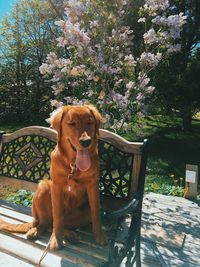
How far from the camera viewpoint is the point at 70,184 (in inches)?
106

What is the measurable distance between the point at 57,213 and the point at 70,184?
258 millimetres

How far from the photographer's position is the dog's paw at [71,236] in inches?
109

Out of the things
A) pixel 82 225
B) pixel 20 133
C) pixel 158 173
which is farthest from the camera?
pixel 158 173

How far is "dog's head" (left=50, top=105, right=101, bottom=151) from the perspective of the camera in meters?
2.41

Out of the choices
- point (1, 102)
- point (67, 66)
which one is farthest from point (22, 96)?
point (67, 66)

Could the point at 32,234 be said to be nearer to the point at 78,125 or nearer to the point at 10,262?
the point at 10,262

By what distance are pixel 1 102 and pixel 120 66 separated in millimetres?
12006

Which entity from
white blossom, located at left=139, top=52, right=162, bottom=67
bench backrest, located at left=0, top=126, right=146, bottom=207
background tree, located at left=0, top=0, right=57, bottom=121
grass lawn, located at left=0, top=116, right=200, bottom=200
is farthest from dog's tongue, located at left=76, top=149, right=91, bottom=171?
background tree, located at left=0, top=0, right=57, bottom=121

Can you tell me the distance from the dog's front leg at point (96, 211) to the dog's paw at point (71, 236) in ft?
0.54

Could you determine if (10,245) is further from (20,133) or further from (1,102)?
(1,102)

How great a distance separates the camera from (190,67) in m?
11.0

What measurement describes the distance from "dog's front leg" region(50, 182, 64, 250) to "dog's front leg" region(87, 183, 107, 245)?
0.23 m

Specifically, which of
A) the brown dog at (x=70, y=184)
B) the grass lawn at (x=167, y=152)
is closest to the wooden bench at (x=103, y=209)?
the brown dog at (x=70, y=184)

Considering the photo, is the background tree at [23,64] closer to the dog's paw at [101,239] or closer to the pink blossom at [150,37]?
the pink blossom at [150,37]
